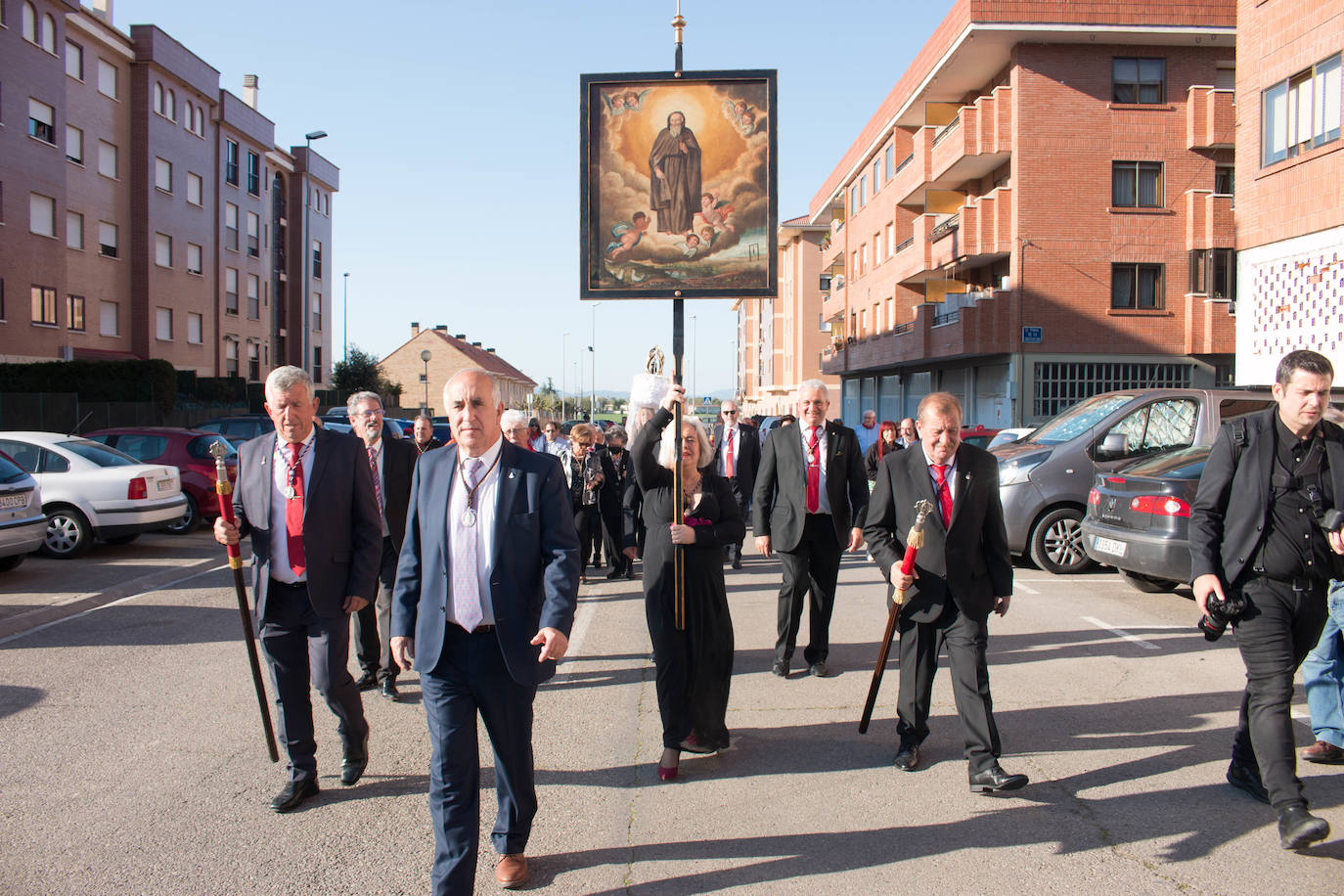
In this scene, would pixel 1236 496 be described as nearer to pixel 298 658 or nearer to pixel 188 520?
pixel 298 658

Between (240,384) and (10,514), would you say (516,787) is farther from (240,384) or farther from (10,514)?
(240,384)

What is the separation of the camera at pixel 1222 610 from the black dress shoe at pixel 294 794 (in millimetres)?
4030

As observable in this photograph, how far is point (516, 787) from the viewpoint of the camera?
381 cm

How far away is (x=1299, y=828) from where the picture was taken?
3.92 meters

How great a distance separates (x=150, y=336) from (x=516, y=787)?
124 ft

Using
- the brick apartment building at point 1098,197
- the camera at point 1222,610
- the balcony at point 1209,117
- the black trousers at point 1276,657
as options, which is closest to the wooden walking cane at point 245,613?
the camera at point 1222,610

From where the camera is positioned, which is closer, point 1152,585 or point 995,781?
point 995,781

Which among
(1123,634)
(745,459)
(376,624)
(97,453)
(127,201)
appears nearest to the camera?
(376,624)

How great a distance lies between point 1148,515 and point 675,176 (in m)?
5.51

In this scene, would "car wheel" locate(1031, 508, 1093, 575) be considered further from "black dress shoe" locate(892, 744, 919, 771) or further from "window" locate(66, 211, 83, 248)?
"window" locate(66, 211, 83, 248)

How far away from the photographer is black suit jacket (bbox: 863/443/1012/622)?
4820 millimetres

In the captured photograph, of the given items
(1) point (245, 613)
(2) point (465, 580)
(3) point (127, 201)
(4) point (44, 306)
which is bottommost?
(1) point (245, 613)

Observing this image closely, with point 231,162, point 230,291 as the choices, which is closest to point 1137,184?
point 230,291

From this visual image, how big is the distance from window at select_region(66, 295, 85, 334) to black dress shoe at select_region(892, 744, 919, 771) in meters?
34.3
